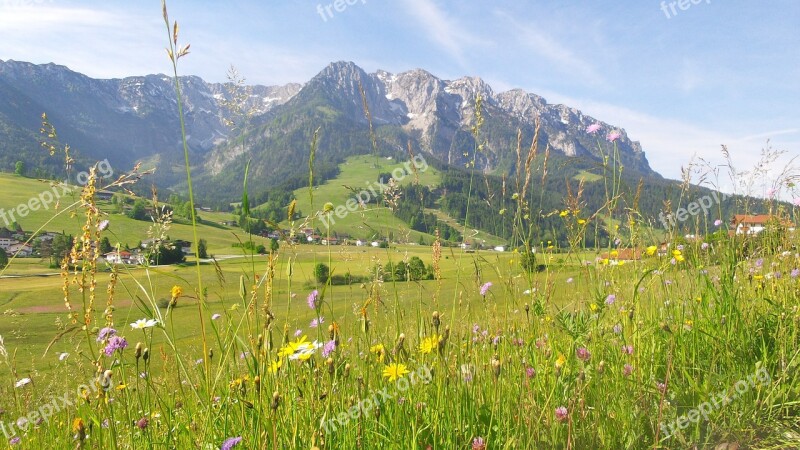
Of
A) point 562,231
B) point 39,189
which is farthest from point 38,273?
point 39,189

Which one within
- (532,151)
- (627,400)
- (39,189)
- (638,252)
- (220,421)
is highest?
(39,189)

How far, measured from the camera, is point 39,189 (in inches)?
5113

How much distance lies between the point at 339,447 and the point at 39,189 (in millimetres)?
162755

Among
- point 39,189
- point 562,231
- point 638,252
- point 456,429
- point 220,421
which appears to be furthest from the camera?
point 39,189

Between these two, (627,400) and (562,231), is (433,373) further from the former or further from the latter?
(562,231)
